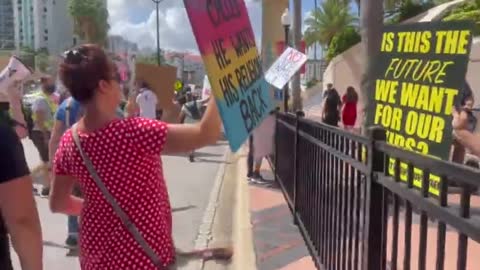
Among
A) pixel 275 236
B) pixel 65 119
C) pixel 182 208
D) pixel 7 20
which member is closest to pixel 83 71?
pixel 65 119

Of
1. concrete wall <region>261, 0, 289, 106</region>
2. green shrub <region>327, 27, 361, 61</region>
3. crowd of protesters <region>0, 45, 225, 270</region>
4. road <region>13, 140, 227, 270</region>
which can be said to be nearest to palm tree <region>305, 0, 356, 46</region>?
green shrub <region>327, 27, 361, 61</region>

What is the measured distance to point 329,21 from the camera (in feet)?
225

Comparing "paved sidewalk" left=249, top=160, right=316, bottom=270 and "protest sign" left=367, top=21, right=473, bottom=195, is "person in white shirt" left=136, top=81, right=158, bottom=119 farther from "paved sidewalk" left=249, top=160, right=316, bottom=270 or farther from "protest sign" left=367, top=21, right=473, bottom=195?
"protest sign" left=367, top=21, right=473, bottom=195

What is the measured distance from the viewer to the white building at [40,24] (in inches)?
5901

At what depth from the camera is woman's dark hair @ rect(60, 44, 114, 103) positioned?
2.60 m

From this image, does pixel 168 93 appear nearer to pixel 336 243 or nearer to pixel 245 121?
pixel 336 243

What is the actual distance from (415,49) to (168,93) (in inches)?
771

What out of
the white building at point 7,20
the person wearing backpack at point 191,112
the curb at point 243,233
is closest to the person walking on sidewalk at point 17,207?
the curb at point 243,233

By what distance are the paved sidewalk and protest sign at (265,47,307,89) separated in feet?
5.22

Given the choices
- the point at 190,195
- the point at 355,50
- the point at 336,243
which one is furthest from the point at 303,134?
the point at 355,50

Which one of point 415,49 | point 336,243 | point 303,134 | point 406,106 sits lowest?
point 336,243

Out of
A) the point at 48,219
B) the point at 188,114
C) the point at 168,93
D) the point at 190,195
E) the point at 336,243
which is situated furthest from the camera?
the point at 168,93

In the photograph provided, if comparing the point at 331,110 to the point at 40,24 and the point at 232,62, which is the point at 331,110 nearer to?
the point at 232,62

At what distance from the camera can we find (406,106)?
12.9 feet
